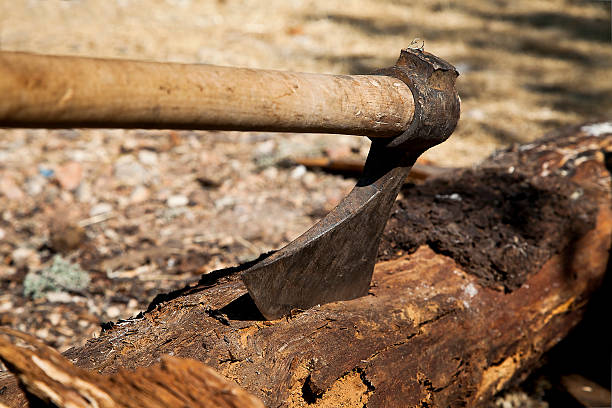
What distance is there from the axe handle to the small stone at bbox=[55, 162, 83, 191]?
2650 mm

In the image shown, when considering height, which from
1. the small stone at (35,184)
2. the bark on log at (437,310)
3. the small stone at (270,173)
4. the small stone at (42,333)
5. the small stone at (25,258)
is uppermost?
the bark on log at (437,310)

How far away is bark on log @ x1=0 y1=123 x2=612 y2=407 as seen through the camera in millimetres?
1546

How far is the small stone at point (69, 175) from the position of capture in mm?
3711

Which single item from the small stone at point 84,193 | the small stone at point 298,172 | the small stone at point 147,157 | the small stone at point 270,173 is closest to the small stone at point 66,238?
the small stone at point 84,193

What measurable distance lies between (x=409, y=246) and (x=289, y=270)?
0.60 meters

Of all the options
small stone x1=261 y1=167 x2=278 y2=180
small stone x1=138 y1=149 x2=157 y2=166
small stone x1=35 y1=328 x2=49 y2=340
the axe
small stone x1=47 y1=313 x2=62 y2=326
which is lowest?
small stone x1=35 y1=328 x2=49 y2=340

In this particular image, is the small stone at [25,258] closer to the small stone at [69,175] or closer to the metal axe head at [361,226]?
the small stone at [69,175]

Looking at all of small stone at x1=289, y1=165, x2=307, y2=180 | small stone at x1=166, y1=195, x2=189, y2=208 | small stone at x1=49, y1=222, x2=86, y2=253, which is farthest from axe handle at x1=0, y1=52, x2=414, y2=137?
small stone at x1=289, y1=165, x2=307, y2=180

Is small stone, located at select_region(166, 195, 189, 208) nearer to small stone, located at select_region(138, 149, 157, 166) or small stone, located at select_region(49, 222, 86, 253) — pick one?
small stone, located at select_region(138, 149, 157, 166)

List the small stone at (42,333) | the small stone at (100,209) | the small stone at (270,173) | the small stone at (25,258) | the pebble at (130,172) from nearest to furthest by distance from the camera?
the small stone at (42,333)
the small stone at (25,258)
the small stone at (100,209)
the pebble at (130,172)
the small stone at (270,173)

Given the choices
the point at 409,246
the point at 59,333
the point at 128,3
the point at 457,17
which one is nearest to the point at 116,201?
the point at 59,333

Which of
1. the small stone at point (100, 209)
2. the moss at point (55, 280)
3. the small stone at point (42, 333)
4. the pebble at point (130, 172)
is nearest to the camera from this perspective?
the small stone at point (42, 333)

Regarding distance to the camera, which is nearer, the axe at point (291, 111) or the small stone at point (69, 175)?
the axe at point (291, 111)

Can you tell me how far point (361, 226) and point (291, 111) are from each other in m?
0.50
